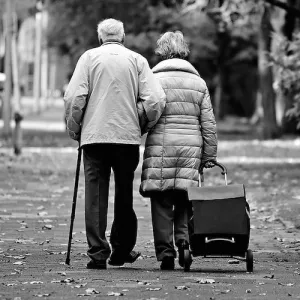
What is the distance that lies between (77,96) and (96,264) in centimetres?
127

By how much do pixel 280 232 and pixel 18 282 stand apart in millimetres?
4578

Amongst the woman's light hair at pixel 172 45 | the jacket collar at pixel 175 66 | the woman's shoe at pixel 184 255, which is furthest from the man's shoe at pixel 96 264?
the woman's light hair at pixel 172 45

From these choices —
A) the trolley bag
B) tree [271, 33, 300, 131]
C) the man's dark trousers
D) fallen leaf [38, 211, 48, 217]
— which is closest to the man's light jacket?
the man's dark trousers

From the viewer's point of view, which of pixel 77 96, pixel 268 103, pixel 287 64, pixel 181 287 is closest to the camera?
pixel 181 287

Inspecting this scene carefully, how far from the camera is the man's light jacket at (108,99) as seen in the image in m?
8.02

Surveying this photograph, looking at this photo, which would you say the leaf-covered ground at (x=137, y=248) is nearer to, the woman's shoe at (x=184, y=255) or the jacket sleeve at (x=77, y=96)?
the woman's shoe at (x=184, y=255)

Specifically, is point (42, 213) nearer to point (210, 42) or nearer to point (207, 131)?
point (207, 131)

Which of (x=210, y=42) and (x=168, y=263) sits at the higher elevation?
(x=210, y=42)

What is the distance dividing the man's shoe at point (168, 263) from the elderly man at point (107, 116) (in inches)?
16.9

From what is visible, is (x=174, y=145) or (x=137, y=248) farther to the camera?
(x=137, y=248)

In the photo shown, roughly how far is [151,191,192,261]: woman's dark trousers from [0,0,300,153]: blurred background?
34.7 ft

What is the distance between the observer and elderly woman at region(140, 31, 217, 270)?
821 cm

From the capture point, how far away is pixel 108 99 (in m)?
8.05

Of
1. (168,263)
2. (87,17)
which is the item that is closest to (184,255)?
(168,263)
